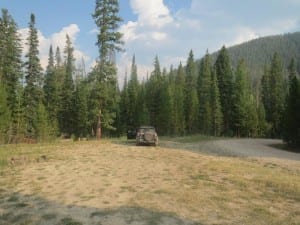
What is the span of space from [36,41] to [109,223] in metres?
45.3

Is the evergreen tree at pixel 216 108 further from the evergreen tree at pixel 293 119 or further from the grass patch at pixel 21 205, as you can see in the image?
the grass patch at pixel 21 205

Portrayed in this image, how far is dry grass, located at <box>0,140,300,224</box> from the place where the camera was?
28.3 feet

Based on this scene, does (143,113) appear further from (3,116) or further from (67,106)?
(3,116)

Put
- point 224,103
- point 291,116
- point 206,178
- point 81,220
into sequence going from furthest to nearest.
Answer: point 224,103
point 291,116
point 206,178
point 81,220

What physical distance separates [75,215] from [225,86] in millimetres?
57790

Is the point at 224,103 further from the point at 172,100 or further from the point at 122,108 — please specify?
the point at 122,108

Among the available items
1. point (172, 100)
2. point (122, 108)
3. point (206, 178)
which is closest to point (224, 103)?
point (172, 100)

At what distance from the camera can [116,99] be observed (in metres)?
37.1

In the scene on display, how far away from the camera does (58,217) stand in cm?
885

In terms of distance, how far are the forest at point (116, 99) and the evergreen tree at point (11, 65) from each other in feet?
0.43

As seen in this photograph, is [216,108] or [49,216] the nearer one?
[49,216]

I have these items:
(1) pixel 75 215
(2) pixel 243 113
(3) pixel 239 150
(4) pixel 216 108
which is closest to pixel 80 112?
(4) pixel 216 108

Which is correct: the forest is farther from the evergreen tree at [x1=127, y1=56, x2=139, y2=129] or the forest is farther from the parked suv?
the parked suv

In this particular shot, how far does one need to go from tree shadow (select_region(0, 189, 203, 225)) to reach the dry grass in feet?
0.07
